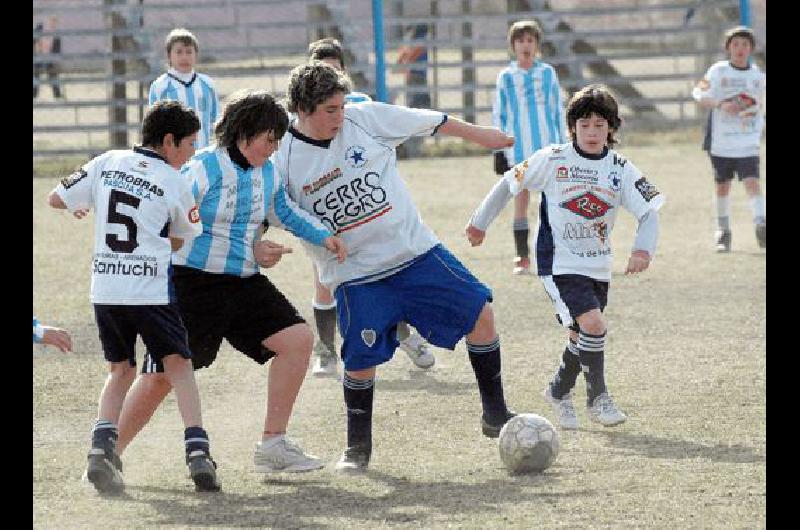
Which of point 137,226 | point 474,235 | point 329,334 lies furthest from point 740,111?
point 137,226

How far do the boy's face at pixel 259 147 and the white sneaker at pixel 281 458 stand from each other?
3.70 ft

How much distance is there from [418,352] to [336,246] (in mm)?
2500

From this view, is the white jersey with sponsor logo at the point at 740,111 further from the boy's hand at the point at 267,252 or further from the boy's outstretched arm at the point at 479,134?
the boy's hand at the point at 267,252

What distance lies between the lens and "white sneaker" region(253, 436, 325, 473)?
634 centimetres

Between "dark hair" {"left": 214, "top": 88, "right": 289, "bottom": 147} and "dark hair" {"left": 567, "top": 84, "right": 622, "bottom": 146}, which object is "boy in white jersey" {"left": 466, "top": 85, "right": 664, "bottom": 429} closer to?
"dark hair" {"left": 567, "top": 84, "right": 622, "bottom": 146}

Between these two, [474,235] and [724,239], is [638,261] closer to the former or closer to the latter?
[474,235]

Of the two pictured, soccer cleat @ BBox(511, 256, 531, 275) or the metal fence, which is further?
the metal fence

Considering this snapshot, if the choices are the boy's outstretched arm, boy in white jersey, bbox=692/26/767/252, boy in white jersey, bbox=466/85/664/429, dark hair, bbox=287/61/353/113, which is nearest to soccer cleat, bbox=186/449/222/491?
dark hair, bbox=287/61/353/113

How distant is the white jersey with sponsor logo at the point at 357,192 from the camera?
6.36 metres

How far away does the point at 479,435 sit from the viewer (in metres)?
6.93

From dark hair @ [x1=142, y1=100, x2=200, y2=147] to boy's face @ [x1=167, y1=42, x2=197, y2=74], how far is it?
18.6 ft
